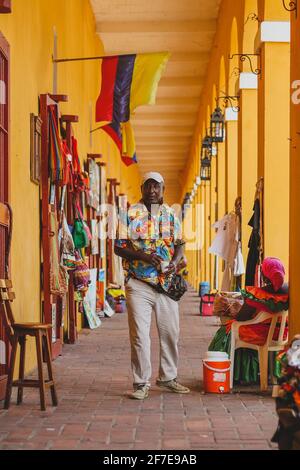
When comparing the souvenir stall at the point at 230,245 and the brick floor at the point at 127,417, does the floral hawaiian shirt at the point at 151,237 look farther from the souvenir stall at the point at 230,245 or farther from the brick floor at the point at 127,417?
the souvenir stall at the point at 230,245

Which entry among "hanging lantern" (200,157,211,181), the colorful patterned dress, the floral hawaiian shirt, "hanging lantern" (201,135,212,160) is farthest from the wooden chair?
"hanging lantern" (200,157,211,181)

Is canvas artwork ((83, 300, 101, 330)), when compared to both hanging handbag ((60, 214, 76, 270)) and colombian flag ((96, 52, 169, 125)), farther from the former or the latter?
colombian flag ((96, 52, 169, 125))

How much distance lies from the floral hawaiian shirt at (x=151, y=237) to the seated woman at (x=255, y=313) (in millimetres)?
733

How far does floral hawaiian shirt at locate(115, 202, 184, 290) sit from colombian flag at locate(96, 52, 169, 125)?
3267mm

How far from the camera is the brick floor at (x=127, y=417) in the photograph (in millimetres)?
4781

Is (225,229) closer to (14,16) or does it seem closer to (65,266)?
(65,266)

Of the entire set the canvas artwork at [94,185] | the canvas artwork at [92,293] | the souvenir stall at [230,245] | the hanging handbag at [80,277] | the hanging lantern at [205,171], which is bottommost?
the canvas artwork at [92,293]

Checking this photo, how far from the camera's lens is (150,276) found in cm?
646

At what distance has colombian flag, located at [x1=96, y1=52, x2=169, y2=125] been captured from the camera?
949 centimetres

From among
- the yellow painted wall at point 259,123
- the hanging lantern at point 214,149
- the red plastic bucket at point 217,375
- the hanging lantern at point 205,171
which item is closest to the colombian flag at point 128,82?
the yellow painted wall at point 259,123

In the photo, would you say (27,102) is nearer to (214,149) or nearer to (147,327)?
(147,327)

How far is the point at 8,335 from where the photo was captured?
19.8ft

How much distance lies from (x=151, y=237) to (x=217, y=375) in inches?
47.5
